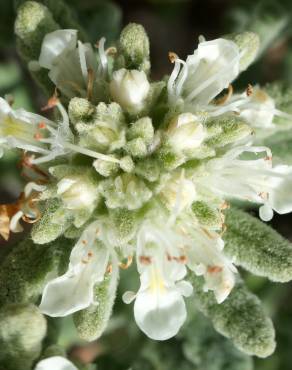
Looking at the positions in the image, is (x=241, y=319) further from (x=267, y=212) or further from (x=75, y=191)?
(x=75, y=191)

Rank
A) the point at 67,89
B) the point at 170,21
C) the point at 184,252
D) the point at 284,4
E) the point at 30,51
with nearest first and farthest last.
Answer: the point at 184,252 → the point at 67,89 → the point at 30,51 → the point at 284,4 → the point at 170,21

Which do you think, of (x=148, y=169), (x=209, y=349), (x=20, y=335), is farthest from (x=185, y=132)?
(x=209, y=349)

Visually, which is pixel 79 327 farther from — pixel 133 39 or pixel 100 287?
pixel 133 39

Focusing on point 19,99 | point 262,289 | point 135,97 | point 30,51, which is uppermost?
point 135,97

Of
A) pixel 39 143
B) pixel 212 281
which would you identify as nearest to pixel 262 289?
pixel 212 281

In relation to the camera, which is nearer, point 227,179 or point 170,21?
point 227,179

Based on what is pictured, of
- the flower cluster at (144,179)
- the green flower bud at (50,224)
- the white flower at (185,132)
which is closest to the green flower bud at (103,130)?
the flower cluster at (144,179)

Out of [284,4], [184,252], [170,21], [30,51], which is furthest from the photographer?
[170,21]
